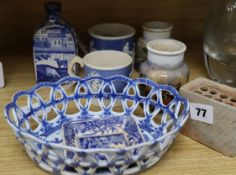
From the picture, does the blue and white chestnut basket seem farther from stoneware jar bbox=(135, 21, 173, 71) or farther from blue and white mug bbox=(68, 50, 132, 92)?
stoneware jar bbox=(135, 21, 173, 71)

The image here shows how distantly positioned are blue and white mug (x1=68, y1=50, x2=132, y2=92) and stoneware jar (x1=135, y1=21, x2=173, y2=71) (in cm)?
9

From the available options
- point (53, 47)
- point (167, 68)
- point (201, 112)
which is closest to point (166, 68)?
point (167, 68)

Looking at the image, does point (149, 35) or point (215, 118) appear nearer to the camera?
point (215, 118)

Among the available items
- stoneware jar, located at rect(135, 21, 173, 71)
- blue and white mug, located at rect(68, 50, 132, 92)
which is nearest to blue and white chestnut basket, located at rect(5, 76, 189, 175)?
blue and white mug, located at rect(68, 50, 132, 92)

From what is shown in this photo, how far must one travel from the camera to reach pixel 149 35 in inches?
34.7

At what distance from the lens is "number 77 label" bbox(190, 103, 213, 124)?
25.6 inches

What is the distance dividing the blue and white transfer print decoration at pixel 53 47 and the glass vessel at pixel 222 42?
0.27 m

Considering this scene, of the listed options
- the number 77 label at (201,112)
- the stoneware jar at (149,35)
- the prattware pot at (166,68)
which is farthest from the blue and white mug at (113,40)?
the number 77 label at (201,112)

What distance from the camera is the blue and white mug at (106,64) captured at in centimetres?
75

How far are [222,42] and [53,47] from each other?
34 centimetres

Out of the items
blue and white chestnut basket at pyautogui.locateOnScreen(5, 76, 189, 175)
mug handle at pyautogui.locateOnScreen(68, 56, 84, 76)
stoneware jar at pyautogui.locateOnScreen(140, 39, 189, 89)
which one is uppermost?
stoneware jar at pyautogui.locateOnScreen(140, 39, 189, 89)

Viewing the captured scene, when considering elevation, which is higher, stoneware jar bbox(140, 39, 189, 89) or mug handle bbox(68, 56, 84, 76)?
stoneware jar bbox(140, 39, 189, 89)

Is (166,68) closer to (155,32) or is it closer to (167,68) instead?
(167,68)

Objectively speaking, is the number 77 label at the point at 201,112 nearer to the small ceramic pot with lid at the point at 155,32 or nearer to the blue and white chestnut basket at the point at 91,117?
the blue and white chestnut basket at the point at 91,117
